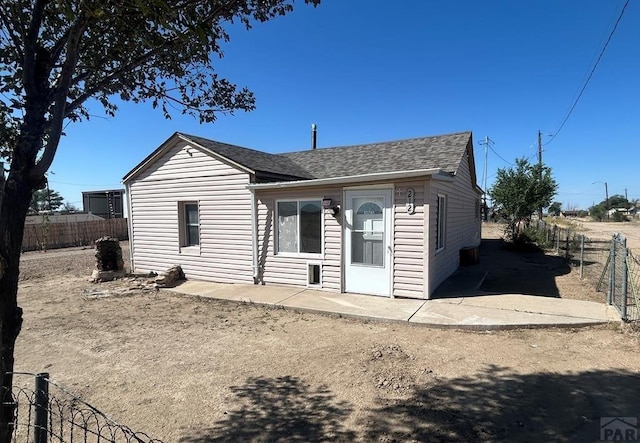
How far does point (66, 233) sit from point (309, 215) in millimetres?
20663

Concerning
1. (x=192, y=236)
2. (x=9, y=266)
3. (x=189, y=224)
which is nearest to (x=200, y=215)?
(x=189, y=224)

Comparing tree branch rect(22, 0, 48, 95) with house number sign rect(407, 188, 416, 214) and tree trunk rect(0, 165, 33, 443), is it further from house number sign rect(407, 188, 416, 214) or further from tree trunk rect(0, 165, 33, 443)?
house number sign rect(407, 188, 416, 214)

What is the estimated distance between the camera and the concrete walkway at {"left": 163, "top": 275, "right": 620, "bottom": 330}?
559 centimetres

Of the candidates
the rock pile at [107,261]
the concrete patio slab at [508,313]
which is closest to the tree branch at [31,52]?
the concrete patio slab at [508,313]

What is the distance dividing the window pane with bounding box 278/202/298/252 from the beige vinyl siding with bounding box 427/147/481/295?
323 centimetres

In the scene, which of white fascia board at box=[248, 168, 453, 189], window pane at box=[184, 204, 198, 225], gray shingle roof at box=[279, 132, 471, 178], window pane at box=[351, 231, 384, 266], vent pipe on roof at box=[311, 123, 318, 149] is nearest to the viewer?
white fascia board at box=[248, 168, 453, 189]

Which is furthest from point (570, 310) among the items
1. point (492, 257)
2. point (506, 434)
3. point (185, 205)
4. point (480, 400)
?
point (185, 205)

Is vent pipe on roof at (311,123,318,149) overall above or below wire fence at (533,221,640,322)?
above

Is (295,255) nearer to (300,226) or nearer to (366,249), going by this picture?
Result: (300,226)

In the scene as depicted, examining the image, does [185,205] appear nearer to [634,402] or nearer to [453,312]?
[453,312]

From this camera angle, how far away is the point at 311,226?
8289 mm

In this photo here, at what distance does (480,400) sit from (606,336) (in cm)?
303

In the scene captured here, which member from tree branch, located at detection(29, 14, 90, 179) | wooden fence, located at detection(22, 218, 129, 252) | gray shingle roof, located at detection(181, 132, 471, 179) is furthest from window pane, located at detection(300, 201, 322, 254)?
wooden fence, located at detection(22, 218, 129, 252)

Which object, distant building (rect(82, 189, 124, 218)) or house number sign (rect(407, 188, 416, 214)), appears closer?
house number sign (rect(407, 188, 416, 214))
